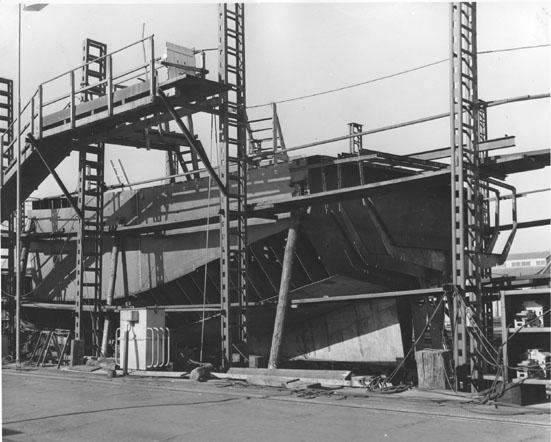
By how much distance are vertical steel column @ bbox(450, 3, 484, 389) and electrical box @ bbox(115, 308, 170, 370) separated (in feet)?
23.1

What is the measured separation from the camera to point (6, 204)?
1944cm

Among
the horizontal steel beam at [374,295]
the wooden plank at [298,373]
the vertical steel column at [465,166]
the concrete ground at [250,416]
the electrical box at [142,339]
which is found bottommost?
the concrete ground at [250,416]

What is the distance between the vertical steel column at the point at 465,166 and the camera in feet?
38.4

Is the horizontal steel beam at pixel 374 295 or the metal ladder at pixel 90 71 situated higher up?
the metal ladder at pixel 90 71

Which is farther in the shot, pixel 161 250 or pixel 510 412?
pixel 161 250

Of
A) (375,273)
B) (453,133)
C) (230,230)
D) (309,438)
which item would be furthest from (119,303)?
(309,438)

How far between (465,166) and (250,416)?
6190 millimetres

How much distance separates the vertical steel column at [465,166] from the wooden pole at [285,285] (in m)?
5.06

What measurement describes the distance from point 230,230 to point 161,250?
378 centimetres

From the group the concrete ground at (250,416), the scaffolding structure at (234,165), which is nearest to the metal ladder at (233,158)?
the scaffolding structure at (234,165)

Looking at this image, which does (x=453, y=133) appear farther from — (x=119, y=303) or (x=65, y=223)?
(x=65, y=223)

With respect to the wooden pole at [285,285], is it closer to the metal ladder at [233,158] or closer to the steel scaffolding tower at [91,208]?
the metal ladder at [233,158]

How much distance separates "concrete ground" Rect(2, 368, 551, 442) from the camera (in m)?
7.73

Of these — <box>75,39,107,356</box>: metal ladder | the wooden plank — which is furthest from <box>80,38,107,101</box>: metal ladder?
the wooden plank
